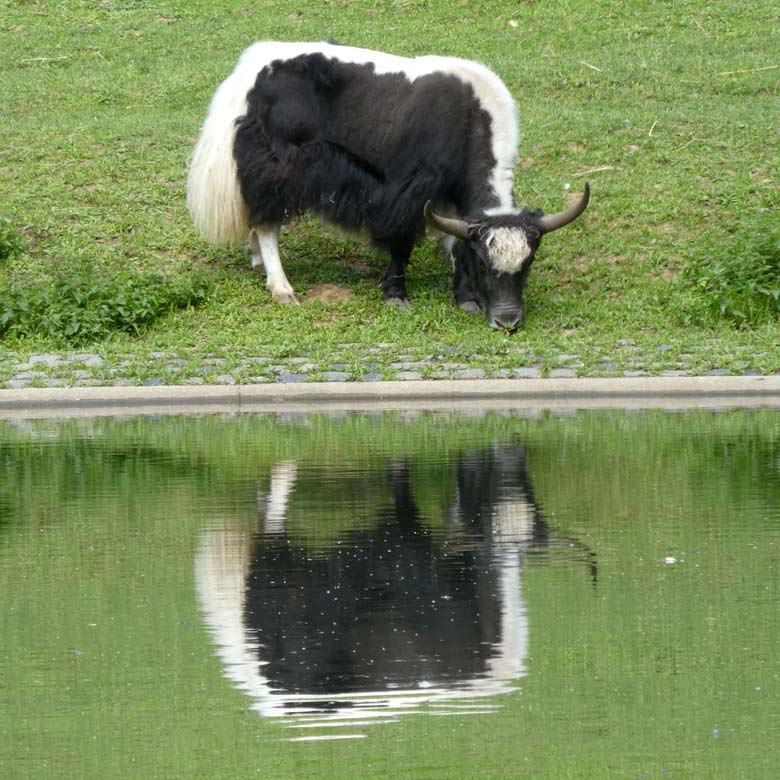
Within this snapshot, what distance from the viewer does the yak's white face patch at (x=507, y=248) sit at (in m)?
15.1

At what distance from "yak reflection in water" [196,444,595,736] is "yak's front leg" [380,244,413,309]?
656 centimetres

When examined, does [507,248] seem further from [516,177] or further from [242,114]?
[516,177]

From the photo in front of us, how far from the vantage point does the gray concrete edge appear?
13.0m

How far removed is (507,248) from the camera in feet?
49.5

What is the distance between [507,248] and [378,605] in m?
8.25

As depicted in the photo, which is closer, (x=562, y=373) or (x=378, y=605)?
(x=378, y=605)

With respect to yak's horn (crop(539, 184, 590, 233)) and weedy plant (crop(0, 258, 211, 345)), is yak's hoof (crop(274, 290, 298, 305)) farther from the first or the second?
yak's horn (crop(539, 184, 590, 233))

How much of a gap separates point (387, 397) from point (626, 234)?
5010mm

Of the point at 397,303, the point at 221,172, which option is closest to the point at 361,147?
the point at 221,172

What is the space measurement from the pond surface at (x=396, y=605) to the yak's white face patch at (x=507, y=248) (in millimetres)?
3677

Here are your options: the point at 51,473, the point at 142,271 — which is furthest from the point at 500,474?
the point at 142,271

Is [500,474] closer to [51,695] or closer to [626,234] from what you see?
[51,695]

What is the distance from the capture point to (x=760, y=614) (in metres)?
6.81

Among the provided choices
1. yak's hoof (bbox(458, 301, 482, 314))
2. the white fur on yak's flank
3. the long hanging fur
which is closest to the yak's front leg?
yak's hoof (bbox(458, 301, 482, 314))
